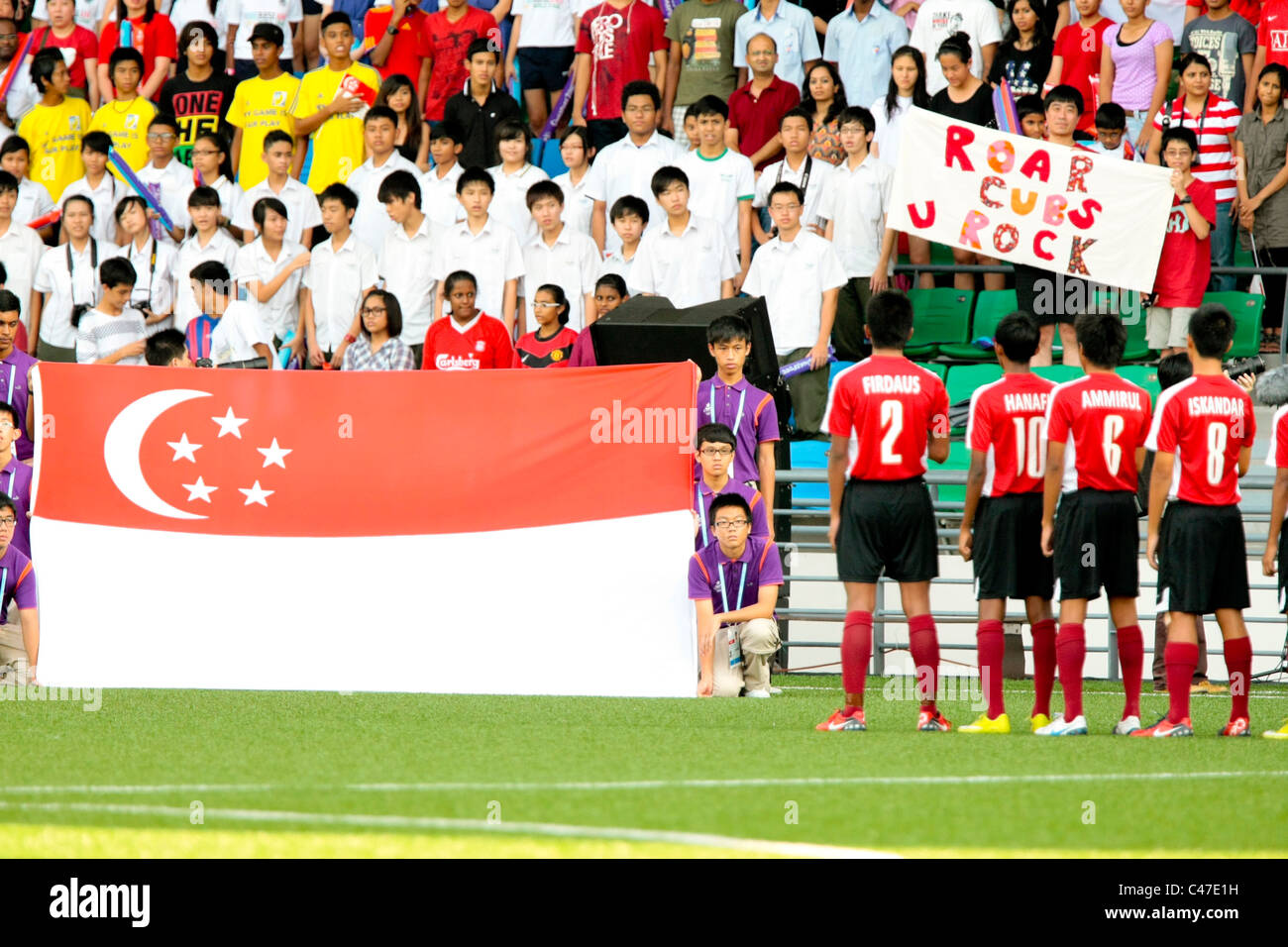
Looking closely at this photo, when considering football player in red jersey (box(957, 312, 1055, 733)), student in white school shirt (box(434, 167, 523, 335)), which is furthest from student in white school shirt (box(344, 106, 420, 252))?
football player in red jersey (box(957, 312, 1055, 733))

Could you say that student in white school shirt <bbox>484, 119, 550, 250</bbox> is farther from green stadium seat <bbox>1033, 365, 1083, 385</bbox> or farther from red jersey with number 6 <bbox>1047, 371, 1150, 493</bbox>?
red jersey with number 6 <bbox>1047, 371, 1150, 493</bbox>

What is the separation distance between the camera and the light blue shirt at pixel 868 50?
15.1 metres

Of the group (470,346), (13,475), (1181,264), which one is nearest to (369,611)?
(13,475)

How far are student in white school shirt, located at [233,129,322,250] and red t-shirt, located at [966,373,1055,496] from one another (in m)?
8.28

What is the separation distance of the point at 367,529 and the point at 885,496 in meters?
3.16

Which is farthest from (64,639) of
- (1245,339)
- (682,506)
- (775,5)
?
(1245,339)

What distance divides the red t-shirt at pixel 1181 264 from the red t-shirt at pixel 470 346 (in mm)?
5179

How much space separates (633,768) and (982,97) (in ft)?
29.7

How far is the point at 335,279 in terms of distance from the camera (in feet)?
45.5

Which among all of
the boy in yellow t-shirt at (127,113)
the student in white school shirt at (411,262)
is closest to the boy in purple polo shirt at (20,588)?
the student in white school shirt at (411,262)

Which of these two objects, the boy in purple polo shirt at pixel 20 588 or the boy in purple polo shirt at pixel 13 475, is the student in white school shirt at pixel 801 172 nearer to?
the boy in purple polo shirt at pixel 13 475

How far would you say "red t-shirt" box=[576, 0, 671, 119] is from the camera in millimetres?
15484

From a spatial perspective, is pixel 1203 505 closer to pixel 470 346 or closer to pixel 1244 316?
pixel 470 346

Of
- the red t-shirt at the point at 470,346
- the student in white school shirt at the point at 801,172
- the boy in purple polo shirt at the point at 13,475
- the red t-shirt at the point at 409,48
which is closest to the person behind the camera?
the boy in purple polo shirt at the point at 13,475
